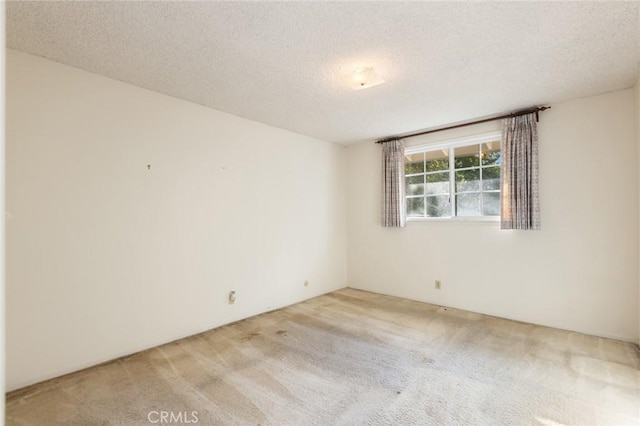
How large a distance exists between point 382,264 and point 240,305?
7.37ft

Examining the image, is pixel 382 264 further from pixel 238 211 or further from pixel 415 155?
pixel 238 211

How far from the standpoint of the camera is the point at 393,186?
4469 millimetres

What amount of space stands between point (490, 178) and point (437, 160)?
75cm

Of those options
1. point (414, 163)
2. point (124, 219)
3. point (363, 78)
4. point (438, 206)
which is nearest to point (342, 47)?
point (363, 78)

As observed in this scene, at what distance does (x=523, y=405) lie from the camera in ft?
6.50

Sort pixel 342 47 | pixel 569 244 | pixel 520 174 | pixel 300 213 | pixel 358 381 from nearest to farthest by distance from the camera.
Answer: pixel 342 47, pixel 358 381, pixel 569 244, pixel 520 174, pixel 300 213

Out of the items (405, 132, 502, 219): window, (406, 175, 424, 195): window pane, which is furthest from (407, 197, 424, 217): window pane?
(406, 175, 424, 195): window pane

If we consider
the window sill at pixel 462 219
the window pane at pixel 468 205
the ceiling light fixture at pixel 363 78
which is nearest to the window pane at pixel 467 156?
the window pane at pixel 468 205

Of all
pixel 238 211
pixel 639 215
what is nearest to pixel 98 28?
pixel 238 211

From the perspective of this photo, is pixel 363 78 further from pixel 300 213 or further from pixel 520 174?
pixel 300 213

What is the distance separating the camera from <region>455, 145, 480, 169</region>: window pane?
153 inches

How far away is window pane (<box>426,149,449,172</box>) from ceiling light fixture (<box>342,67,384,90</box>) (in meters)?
1.94

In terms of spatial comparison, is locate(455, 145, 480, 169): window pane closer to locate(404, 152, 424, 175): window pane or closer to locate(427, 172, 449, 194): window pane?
locate(427, 172, 449, 194): window pane

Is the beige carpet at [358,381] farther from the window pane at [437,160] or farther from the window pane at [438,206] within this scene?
the window pane at [437,160]
